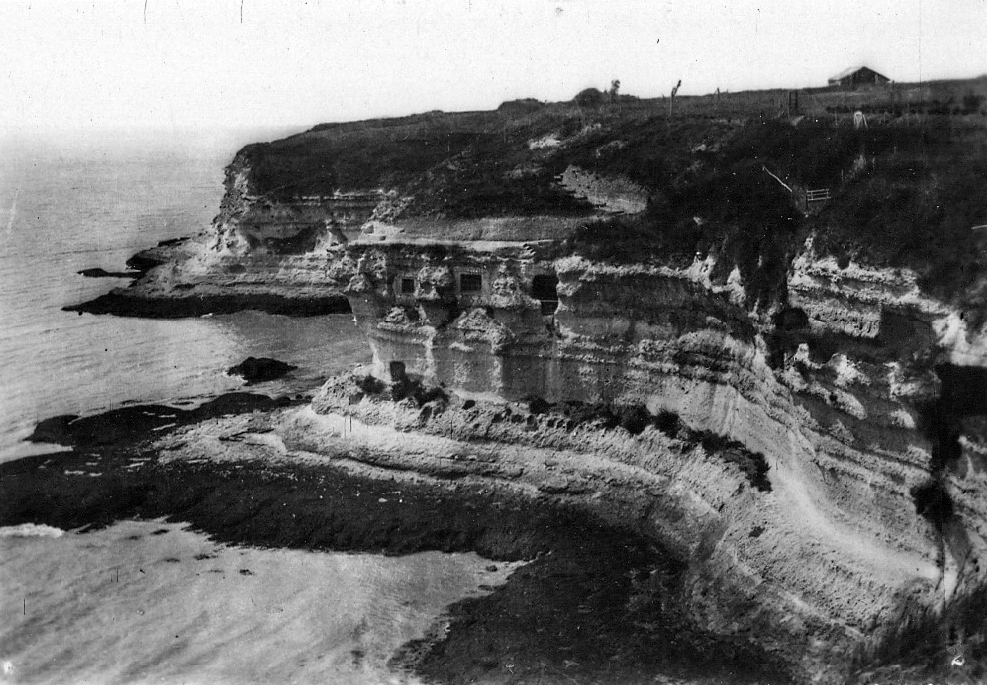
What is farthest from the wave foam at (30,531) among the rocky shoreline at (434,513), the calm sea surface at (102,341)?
the calm sea surface at (102,341)

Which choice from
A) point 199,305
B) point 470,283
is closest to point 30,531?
point 470,283

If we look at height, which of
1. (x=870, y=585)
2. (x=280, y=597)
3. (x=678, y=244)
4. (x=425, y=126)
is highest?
(x=425, y=126)

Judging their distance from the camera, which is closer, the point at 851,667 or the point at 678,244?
the point at 851,667

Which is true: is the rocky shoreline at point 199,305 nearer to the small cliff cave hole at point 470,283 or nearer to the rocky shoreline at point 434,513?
the rocky shoreline at point 434,513

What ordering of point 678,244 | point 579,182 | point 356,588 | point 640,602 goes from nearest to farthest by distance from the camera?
point 640,602, point 356,588, point 678,244, point 579,182

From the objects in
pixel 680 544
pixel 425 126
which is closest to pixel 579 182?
pixel 680 544

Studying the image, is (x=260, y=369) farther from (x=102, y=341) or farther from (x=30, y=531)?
(x=30, y=531)

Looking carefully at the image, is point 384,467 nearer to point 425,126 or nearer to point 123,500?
Answer: point 123,500
